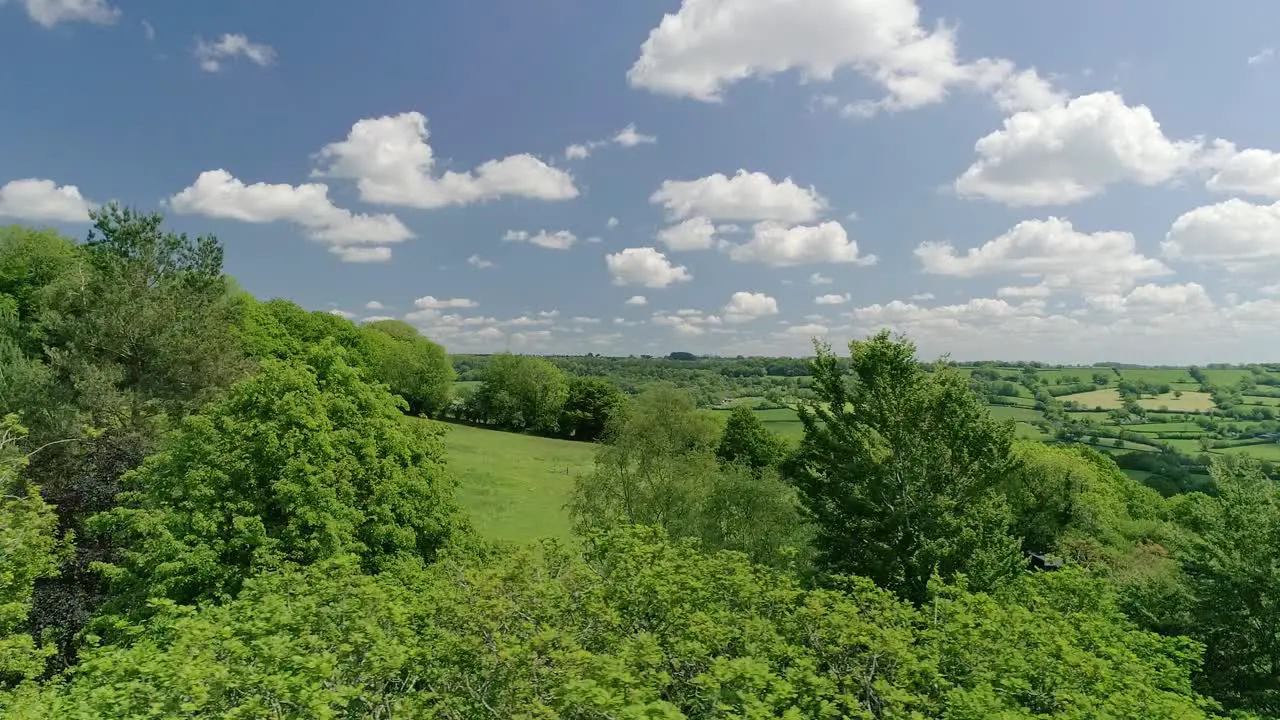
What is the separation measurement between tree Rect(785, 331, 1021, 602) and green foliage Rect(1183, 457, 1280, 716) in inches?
195

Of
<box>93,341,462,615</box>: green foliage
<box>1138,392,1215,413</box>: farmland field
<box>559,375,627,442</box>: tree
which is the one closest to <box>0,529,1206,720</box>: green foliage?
<box>93,341,462,615</box>: green foliage

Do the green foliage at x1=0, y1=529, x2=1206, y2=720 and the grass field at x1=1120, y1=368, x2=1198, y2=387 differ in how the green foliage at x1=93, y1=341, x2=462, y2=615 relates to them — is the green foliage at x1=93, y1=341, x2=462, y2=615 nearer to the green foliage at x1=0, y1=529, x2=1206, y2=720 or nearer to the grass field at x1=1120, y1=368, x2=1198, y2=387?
the green foliage at x1=0, y1=529, x2=1206, y2=720

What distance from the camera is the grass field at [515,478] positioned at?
50.0 meters

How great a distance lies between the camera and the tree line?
378 inches

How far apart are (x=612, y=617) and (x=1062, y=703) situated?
6.55m

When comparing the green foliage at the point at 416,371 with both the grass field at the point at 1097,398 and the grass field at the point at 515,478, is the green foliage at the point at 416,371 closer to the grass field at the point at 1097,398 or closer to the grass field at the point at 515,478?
the grass field at the point at 515,478

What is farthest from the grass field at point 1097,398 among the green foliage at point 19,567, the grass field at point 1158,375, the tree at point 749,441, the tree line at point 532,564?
the green foliage at point 19,567

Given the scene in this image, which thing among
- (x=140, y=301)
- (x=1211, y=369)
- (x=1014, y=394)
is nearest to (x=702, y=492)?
(x=140, y=301)

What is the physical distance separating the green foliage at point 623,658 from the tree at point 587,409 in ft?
272

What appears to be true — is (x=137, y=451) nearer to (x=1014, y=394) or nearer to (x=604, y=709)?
(x=604, y=709)

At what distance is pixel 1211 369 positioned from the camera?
143 metres

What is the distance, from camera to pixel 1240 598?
61.4ft

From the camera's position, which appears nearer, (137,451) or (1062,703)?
(1062,703)

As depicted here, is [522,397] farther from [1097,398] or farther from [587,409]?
[1097,398]
